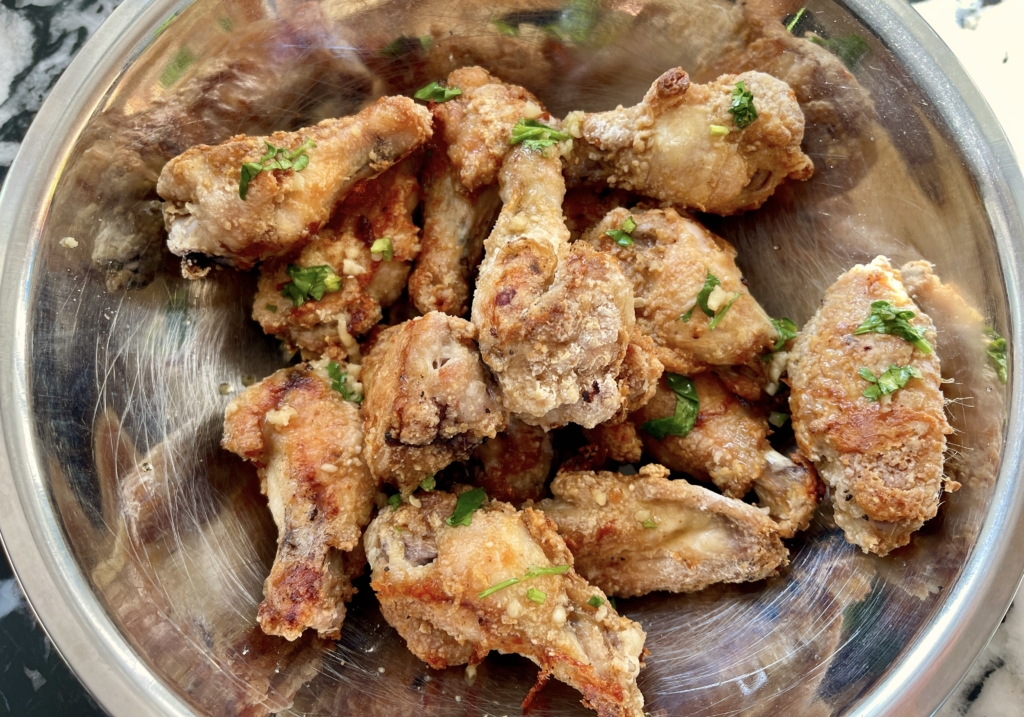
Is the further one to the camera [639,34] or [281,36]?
[639,34]

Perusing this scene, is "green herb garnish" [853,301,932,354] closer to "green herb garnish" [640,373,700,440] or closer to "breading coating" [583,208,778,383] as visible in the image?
"breading coating" [583,208,778,383]

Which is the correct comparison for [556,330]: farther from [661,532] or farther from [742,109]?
[742,109]

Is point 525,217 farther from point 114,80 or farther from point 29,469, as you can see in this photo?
point 29,469

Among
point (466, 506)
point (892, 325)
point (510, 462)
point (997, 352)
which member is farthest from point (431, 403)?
point (997, 352)

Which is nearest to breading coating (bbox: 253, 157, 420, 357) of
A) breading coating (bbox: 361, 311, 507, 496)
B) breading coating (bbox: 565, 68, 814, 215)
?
breading coating (bbox: 361, 311, 507, 496)

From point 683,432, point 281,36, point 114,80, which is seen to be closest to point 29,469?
point 114,80
